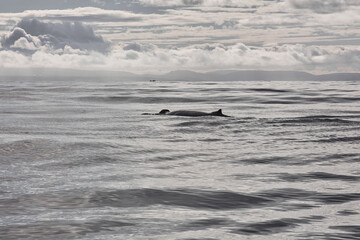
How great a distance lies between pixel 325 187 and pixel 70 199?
16.8 ft

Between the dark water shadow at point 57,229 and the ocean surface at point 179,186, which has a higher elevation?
the dark water shadow at point 57,229

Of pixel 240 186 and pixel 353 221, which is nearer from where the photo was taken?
pixel 353 221

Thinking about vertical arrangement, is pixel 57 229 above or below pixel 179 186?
above

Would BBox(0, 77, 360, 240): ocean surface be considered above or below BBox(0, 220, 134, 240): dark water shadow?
below

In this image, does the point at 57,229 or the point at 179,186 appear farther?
the point at 179,186

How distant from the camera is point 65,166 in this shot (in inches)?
530

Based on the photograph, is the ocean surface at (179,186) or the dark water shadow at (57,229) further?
the ocean surface at (179,186)

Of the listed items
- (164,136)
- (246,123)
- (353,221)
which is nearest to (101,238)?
(353,221)

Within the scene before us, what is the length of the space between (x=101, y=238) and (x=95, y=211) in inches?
66.5

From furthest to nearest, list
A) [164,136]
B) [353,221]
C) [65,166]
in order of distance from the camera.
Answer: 1. [164,136]
2. [65,166]
3. [353,221]

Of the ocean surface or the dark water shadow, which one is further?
the ocean surface

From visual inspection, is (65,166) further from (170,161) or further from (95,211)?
(95,211)

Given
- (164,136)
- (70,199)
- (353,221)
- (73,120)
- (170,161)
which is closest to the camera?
(353,221)

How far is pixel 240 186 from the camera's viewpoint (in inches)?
427
